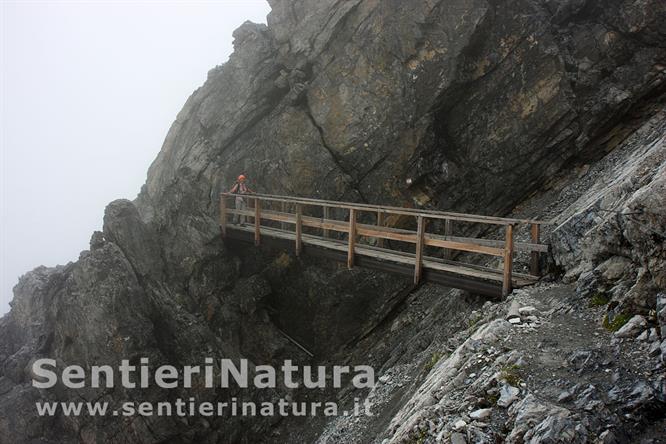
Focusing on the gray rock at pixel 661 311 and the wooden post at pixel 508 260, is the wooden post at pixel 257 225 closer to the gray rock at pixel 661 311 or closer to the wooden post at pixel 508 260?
the wooden post at pixel 508 260

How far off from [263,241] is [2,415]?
13.1 m

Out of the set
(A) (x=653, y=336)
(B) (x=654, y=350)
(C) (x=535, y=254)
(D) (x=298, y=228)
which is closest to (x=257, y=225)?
(D) (x=298, y=228)

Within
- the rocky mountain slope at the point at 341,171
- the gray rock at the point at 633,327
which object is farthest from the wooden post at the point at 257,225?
the gray rock at the point at 633,327

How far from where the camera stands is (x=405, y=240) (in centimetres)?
1249

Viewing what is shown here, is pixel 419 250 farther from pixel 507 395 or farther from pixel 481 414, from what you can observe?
pixel 481 414

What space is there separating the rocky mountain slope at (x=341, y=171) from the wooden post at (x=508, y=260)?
1.62 metres

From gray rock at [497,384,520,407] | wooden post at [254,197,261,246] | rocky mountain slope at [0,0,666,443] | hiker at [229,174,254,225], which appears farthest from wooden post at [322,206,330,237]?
gray rock at [497,384,520,407]

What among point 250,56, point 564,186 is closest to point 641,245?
point 564,186

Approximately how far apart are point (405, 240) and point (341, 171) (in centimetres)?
687

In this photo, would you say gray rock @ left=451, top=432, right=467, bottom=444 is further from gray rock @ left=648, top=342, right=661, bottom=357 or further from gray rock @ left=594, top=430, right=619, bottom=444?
gray rock @ left=648, top=342, right=661, bottom=357

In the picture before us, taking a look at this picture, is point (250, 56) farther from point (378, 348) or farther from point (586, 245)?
point (586, 245)

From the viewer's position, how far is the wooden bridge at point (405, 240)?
10602 mm

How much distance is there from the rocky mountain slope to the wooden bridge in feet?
3.54

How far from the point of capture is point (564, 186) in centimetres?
1569
